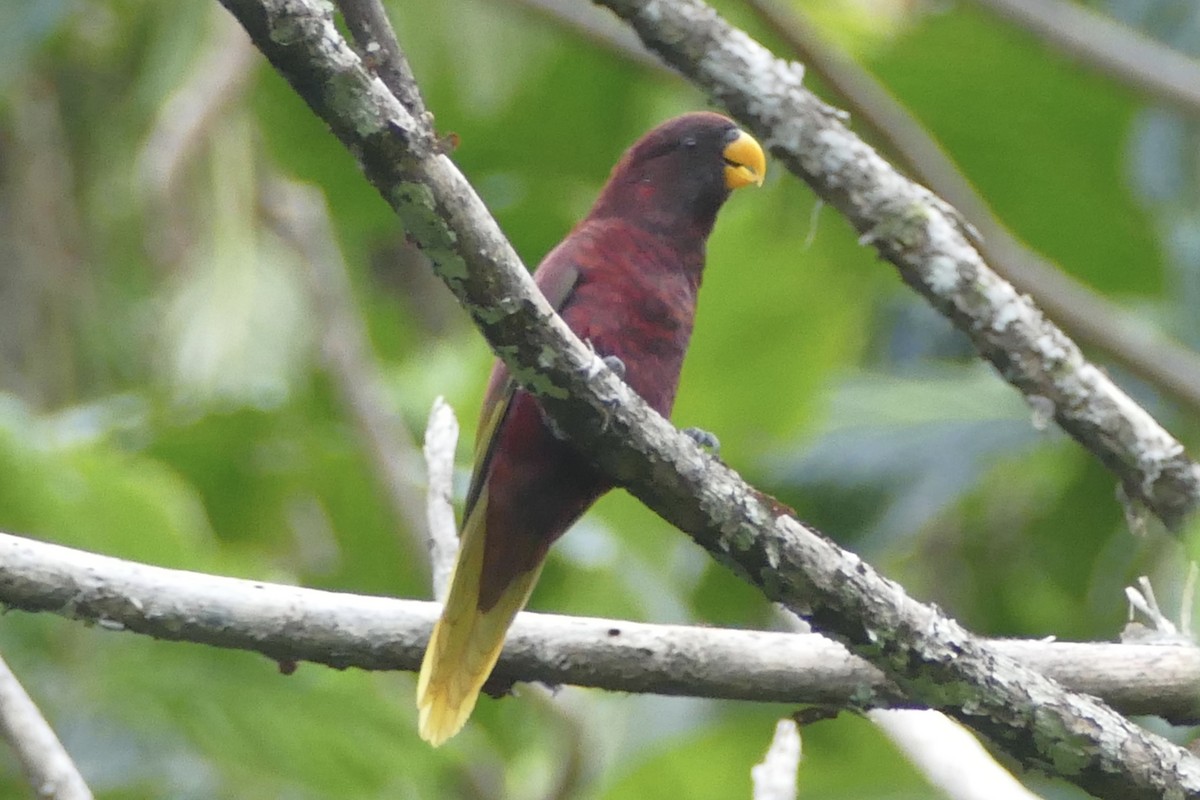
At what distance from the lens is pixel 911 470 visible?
4.92 m

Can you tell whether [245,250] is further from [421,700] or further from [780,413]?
[421,700]

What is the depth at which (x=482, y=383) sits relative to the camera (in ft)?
14.7

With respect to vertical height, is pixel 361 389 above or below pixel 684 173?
below

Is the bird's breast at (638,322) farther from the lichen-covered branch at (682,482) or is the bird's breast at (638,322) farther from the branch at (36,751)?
the branch at (36,751)

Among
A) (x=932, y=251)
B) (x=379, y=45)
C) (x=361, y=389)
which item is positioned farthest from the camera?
(x=361, y=389)

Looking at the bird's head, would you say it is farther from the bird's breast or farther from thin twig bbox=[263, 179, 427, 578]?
thin twig bbox=[263, 179, 427, 578]

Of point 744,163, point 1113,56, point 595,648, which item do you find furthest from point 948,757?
point 1113,56

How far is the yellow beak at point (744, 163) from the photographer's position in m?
3.24

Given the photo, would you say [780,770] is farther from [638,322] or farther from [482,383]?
[482,383]

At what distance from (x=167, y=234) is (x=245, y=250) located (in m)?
0.31

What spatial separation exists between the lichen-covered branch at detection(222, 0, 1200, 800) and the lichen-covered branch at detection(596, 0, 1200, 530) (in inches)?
39.9

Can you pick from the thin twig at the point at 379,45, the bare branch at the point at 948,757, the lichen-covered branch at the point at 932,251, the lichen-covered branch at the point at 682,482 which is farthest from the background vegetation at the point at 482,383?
the thin twig at the point at 379,45

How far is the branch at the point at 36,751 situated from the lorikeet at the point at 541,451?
57 centimetres

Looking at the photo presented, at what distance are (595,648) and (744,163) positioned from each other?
47.8 inches
